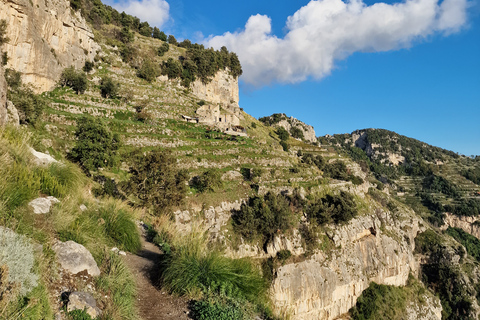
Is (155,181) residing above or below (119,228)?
above

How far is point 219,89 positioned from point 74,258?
74183 mm

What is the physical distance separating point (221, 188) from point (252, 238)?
6.55m

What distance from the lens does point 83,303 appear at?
318cm

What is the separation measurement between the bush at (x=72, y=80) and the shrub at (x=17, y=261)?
36.7m

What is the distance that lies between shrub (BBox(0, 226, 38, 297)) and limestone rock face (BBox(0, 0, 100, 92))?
1330 inches

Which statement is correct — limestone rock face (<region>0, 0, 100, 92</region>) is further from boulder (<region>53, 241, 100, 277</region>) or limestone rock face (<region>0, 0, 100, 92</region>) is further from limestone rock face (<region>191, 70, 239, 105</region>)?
boulder (<region>53, 241, 100, 277</region>)

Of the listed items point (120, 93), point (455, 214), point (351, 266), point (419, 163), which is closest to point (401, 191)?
point (455, 214)

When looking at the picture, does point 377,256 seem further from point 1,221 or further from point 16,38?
point 16,38

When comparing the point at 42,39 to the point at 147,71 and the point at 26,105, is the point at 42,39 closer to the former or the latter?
the point at 26,105

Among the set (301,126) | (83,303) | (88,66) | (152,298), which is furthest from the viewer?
(301,126)

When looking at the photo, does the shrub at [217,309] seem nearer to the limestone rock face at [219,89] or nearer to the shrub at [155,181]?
the shrub at [155,181]

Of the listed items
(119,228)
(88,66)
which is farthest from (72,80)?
(119,228)

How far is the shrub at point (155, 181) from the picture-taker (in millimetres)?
16578

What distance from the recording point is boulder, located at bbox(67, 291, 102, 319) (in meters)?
3.08
